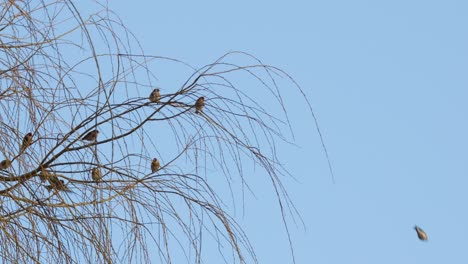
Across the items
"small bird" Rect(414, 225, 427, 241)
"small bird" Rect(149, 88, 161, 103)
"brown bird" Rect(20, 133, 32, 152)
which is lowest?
"brown bird" Rect(20, 133, 32, 152)

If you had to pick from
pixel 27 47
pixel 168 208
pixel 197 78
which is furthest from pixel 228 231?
pixel 27 47

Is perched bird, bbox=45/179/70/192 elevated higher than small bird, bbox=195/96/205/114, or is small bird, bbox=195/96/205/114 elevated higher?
small bird, bbox=195/96/205/114

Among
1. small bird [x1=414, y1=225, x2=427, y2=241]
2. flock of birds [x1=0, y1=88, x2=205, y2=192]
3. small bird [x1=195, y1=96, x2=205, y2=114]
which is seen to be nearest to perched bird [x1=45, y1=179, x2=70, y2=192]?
flock of birds [x1=0, y1=88, x2=205, y2=192]

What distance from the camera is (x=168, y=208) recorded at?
2.41 m

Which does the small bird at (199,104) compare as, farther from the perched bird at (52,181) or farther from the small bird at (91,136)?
the perched bird at (52,181)

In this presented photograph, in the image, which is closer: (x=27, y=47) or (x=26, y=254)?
(x=26, y=254)

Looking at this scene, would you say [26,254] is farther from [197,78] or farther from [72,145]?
[197,78]

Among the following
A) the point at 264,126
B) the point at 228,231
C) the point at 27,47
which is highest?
the point at 27,47

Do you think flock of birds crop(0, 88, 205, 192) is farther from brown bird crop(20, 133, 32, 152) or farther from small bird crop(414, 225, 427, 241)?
small bird crop(414, 225, 427, 241)

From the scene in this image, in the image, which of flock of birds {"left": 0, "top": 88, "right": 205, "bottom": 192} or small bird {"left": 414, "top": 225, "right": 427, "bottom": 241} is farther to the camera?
small bird {"left": 414, "top": 225, "right": 427, "bottom": 241}

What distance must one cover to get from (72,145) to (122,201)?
6.3 inches

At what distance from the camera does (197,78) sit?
2.47 metres

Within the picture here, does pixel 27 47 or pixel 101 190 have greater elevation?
pixel 27 47

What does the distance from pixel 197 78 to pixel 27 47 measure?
1.16ft
